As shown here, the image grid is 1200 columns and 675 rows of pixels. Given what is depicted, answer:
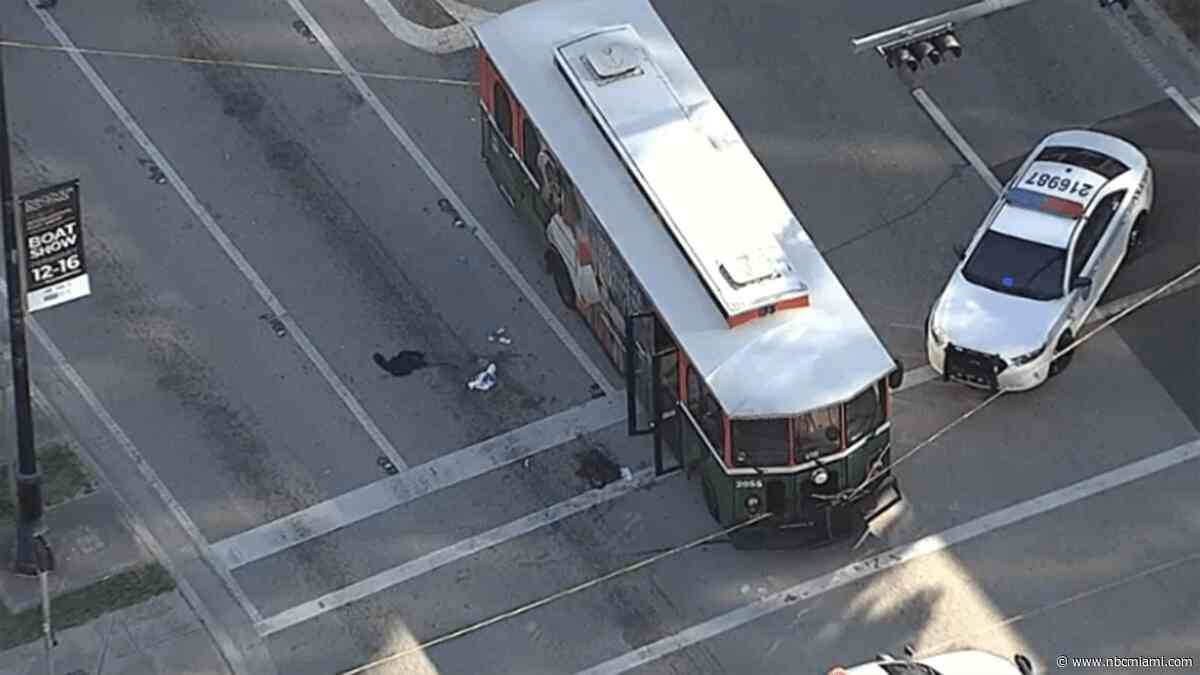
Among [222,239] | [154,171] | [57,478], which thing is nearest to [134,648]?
[57,478]

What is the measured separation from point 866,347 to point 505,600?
17.4 ft

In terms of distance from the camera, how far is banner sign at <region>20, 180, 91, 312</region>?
3456 cm

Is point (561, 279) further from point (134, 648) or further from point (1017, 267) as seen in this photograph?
point (134, 648)

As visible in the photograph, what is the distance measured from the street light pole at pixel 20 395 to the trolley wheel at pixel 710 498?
8042 millimetres

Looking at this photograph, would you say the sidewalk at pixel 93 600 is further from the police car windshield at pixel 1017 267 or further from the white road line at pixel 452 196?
the police car windshield at pixel 1017 267

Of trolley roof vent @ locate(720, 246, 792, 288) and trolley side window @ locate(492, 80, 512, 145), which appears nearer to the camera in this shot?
trolley roof vent @ locate(720, 246, 792, 288)

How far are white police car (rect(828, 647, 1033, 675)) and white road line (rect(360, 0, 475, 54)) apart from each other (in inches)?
515

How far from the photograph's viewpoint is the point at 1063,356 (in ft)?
130

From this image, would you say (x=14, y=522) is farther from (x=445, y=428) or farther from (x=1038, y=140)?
(x=1038, y=140)

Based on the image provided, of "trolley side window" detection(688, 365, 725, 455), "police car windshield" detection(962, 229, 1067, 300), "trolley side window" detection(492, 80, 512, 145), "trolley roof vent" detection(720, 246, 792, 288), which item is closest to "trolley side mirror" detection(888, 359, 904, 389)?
"trolley roof vent" detection(720, 246, 792, 288)

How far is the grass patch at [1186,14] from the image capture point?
146 ft

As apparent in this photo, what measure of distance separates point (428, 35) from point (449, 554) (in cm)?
985

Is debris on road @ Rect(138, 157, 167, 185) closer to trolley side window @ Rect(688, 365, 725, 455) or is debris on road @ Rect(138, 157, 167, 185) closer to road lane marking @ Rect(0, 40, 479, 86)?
road lane marking @ Rect(0, 40, 479, 86)

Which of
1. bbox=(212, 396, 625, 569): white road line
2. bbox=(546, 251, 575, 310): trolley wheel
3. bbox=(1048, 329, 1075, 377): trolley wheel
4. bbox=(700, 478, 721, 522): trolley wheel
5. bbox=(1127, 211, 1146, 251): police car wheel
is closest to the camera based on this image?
bbox=(700, 478, 721, 522): trolley wheel
